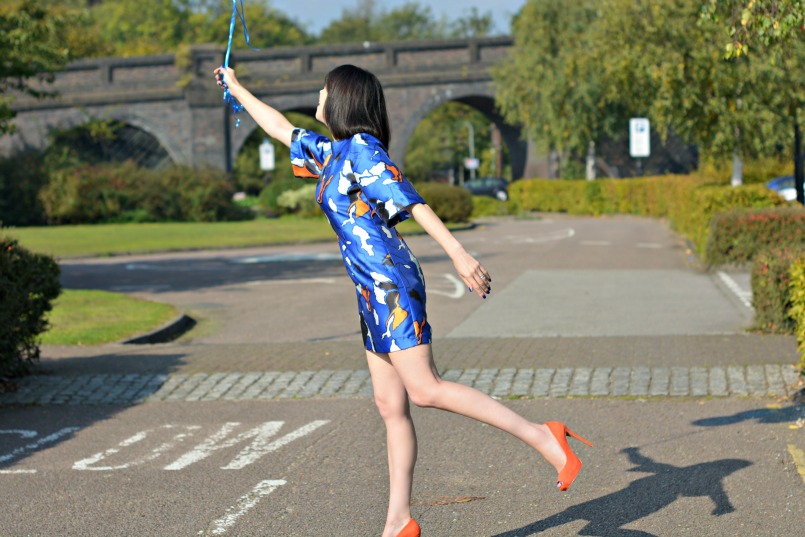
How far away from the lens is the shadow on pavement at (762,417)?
745 cm

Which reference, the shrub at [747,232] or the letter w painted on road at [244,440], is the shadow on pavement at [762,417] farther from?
the shrub at [747,232]

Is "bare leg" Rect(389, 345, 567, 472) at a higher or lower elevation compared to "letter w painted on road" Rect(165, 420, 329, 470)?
higher

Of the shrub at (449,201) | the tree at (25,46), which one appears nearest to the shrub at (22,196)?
the shrub at (449,201)

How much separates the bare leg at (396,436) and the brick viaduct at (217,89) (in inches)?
2111

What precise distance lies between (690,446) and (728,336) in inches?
169

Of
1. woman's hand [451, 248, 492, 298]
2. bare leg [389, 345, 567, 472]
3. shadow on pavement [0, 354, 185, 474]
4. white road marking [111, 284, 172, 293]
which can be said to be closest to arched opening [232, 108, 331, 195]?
white road marking [111, 284, 172, 293]

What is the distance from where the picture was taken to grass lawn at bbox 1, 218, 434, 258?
29594 millimetres

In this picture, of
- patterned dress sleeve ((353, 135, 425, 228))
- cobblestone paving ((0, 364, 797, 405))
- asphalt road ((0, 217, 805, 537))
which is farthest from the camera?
cobblestone paving ((0, 364, 797, 405))

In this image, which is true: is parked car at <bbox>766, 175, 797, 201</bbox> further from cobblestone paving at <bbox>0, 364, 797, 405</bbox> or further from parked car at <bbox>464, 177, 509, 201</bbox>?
cobblestone paving at <bbox>0, 364, 797, 405</bbox>

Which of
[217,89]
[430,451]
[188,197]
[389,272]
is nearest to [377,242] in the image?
[389,272]

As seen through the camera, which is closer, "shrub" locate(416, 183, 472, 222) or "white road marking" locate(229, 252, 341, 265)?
"white road marking" locate(229, 252, 341, 265)

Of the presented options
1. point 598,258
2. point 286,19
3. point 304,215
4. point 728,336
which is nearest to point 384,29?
point 286,19

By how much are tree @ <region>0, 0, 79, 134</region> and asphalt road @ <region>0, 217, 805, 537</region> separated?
6.21 meters

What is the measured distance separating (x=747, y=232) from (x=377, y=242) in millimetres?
16092
